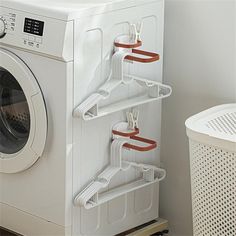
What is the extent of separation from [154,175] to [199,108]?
1.12ft

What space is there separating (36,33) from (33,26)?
0.10ft

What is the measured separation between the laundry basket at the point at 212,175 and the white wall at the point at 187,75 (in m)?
0.23

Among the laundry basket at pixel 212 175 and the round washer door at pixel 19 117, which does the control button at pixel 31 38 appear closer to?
the round washer door at pixel 19 117

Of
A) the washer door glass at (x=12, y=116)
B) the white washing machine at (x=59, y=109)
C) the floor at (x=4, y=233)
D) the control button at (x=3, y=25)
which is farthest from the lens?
the floor at (x=4, y=233)

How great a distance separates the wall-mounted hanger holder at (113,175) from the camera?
2.84 meters

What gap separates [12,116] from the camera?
302 cm

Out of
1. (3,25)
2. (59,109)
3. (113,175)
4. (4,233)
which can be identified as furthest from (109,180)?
(3,25)

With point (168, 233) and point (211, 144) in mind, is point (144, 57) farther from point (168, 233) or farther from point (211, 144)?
point (168, 233)

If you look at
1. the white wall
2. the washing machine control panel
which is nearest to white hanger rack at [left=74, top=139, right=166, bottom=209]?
the white wall

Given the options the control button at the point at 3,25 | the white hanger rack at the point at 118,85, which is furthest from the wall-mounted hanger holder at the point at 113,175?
the control button at the point at 3,25

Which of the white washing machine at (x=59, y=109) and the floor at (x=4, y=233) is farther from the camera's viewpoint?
the floor at (x=4, y=233)

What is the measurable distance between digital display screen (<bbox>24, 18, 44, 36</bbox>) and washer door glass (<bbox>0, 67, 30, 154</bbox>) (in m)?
0.25

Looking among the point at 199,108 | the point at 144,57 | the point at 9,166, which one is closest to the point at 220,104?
the point at 199,108

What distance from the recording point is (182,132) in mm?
3180
